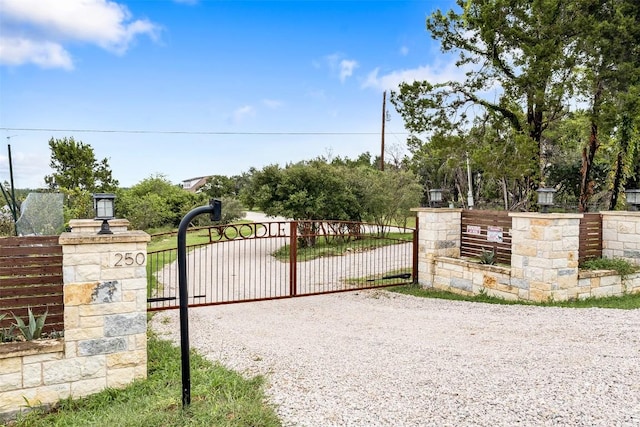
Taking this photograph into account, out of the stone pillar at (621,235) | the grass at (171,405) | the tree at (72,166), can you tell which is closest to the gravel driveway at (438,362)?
the grass at (171,405)

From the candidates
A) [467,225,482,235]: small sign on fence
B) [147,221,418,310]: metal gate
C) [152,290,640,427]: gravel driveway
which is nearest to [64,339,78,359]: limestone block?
[152,290,640,427]: gravel driveway

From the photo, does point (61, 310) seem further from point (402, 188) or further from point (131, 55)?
point (402, 188)

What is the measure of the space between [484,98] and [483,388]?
38.2ft

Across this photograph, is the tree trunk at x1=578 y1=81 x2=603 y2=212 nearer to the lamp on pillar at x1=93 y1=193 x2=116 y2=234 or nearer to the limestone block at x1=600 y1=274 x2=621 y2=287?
the limestone block at x1=600 y1=274 x2=621 y2=287

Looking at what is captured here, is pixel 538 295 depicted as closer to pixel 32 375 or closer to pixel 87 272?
pixel 87 272

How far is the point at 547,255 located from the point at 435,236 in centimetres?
206

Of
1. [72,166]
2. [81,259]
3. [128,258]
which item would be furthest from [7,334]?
[72,166]

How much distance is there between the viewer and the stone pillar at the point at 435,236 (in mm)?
8039

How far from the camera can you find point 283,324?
5.90 metres

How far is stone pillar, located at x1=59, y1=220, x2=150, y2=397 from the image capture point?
3.48 metres

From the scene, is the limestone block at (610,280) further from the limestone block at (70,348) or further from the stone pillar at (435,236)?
the limestone block at (70,348)

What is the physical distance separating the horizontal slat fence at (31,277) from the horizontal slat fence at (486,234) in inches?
262

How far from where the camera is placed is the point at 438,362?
3836mm

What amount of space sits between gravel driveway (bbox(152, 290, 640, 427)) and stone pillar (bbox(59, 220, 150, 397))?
0.96 m
